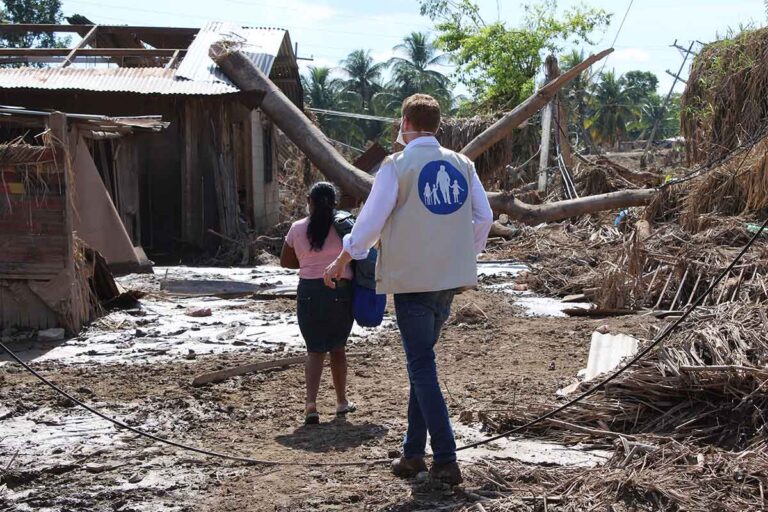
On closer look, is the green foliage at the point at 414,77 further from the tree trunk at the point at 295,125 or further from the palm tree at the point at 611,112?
the tree trunk at the point at 295,125

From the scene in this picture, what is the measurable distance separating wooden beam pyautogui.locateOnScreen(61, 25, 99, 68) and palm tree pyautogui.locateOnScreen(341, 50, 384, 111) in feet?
171

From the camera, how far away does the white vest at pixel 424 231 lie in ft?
14.7

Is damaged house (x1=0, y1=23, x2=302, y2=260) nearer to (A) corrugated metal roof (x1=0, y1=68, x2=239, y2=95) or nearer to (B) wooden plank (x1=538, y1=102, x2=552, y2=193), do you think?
(A) corrugated metal roof (x1=0, y1=68, x2=239, y2=95)

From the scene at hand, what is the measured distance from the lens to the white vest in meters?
4.48

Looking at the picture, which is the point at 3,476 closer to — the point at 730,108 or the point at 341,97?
the point at 730,108

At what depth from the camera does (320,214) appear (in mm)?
5902

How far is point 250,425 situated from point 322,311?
0.86 metres

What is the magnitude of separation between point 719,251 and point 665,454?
222 inches

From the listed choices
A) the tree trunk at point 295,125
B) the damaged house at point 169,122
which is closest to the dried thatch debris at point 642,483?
the tree trunk at point 295,125

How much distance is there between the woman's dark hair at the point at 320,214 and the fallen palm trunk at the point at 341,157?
754 centimetres

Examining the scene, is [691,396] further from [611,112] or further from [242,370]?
[611,112]

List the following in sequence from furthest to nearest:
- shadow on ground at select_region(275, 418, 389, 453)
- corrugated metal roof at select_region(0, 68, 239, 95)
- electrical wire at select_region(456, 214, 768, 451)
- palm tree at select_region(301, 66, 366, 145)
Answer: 1. palm tree at select_region(301, 66, 366, 145)
2. corrugated metal roof at select_region(0, 68, 239, 95)
3. shadow on ground at select_region(275, 418, 389, 453)
4. electrical wire at select_region(456, 214, 768, 451)

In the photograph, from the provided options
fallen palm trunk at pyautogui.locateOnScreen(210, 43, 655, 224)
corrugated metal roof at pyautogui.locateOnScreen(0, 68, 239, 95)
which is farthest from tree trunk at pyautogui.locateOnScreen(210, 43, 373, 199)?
corrugated metal roof at pyautogui.locateOnScreen(0, 68, 239, 95)

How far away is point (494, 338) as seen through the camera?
9062 mm
